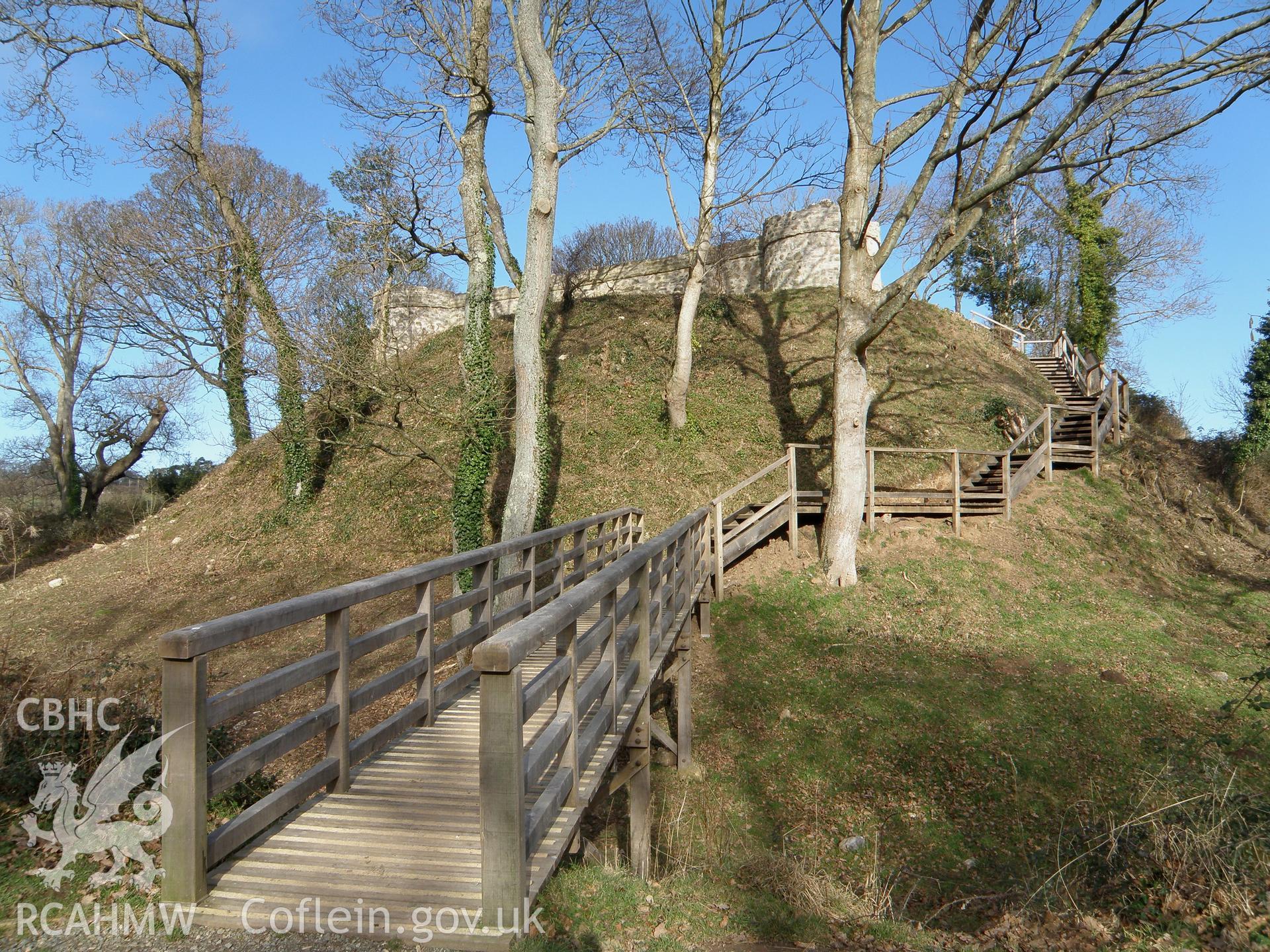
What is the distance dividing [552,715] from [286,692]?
1.43 m

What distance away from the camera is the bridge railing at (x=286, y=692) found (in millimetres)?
2723

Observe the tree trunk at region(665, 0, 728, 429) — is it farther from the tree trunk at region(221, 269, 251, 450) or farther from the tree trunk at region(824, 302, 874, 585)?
the tree trunk at region(221, 269, 251, 450)

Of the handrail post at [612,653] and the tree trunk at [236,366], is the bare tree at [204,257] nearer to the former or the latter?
the tree trunk at [236,366]

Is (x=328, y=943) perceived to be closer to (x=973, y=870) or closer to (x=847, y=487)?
(x=973, y=870)

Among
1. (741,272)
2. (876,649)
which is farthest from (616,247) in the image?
(876,649)

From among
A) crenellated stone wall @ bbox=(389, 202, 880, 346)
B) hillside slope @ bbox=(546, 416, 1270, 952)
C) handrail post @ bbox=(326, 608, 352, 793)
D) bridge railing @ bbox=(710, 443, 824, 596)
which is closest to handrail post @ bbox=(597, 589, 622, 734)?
hillside slope @ bbox=(546, 416, 1270, 952)

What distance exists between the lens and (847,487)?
1249 cm

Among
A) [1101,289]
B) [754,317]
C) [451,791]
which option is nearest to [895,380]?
[754,317]

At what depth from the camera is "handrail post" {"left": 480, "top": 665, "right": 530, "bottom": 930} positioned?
263 cm

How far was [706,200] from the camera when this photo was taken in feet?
53.2

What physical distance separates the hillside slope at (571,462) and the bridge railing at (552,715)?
797cm

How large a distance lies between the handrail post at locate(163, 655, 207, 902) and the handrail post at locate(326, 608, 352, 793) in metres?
0.80

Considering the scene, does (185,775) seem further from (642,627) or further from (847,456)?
(847,456)

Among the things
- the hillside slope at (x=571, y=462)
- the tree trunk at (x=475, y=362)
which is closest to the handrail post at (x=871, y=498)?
the hillside slope at (x=571, y=462)
